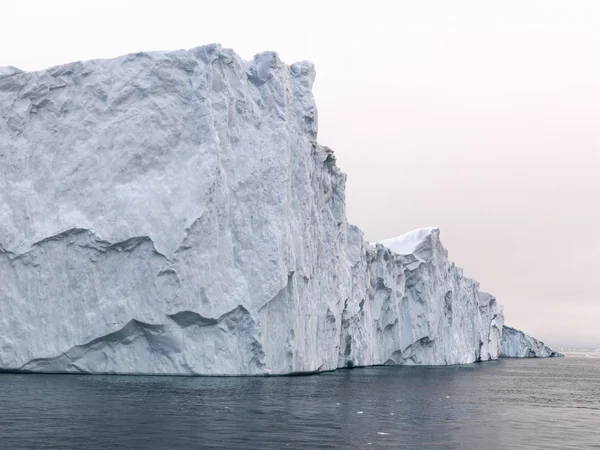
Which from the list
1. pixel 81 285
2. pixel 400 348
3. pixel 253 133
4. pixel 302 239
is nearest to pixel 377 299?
pixel 400 348

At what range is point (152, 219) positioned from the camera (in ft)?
102

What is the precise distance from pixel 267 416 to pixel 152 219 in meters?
12.5

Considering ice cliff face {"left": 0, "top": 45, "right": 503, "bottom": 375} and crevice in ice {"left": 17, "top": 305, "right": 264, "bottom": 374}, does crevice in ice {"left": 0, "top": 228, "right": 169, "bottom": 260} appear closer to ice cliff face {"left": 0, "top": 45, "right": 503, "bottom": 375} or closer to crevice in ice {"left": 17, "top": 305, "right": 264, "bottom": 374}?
ice cliff face {"left": 0, "top": 45, "right": 503, "bottom": 375}

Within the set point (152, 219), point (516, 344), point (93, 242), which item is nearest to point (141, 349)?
point (93, 242)

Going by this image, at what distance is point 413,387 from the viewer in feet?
116

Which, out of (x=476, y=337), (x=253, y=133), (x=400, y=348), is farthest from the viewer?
(x=476, y=337)

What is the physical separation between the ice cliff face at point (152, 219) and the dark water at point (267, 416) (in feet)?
5.68

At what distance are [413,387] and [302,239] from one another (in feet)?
27.4

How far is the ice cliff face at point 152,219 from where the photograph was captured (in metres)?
30.7

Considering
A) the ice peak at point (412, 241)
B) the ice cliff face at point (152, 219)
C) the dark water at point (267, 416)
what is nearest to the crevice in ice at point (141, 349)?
the ice cliff face at point (152, 219)

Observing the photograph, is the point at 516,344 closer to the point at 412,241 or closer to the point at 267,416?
the point at 412,241

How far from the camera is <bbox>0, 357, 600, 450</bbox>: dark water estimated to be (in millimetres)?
16922

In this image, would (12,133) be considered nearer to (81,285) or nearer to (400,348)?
(81,285)

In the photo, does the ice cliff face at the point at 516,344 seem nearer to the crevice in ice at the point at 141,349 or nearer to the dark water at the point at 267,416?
the dark water at the point at 267,416
